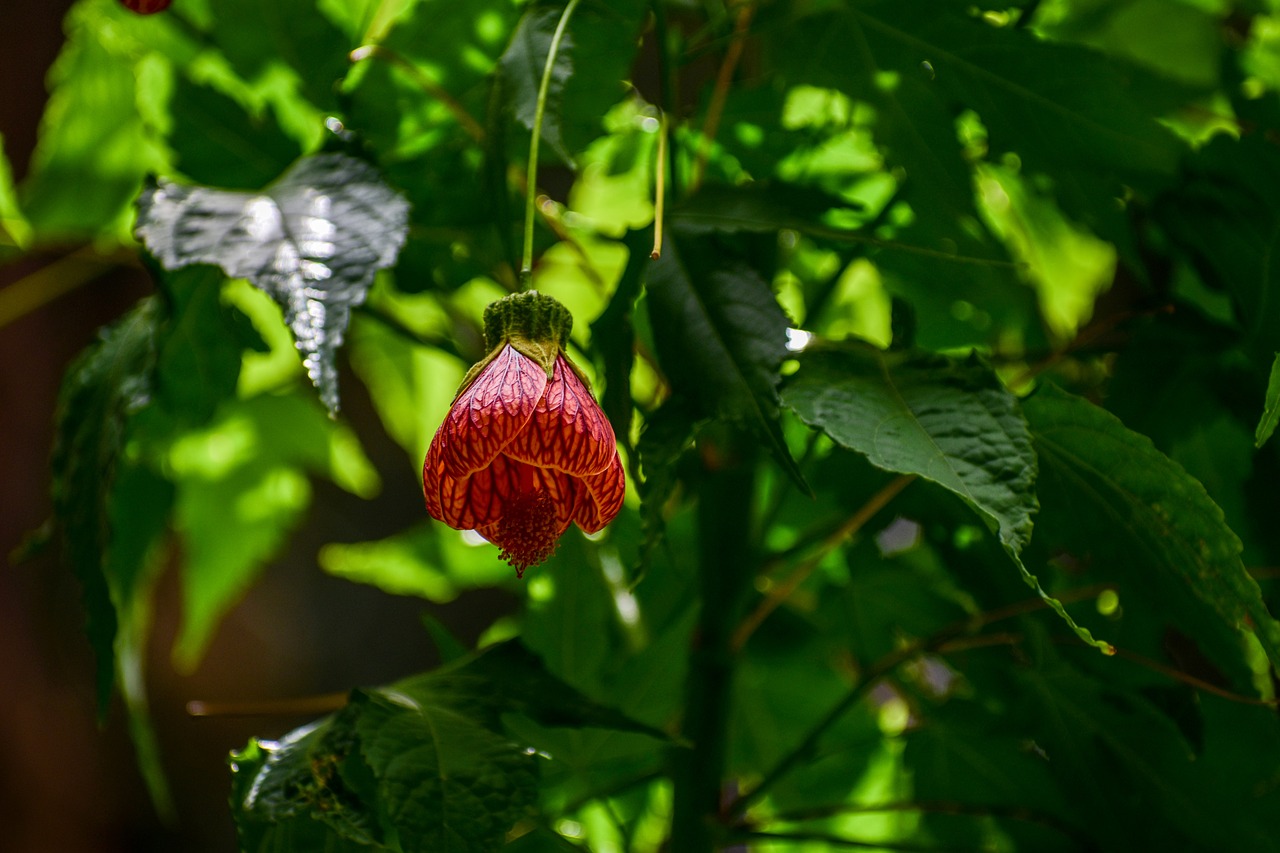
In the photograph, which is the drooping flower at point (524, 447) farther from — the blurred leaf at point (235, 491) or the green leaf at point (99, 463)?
the blurred leaf at point (235, 491)

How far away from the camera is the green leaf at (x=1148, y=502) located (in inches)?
10.3

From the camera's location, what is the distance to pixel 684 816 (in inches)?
14.9

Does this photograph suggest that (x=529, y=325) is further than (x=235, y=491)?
No

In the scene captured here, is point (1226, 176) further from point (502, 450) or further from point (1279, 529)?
point (502, 450)

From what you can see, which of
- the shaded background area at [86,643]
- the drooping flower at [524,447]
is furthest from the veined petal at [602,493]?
the shaded background area at [86,643]

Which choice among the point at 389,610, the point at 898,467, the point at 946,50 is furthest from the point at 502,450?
the point at 389,610

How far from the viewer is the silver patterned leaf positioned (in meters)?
0.26

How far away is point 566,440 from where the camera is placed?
0.87ft

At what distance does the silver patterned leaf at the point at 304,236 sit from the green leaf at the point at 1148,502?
0.19 metres

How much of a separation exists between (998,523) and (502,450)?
0.40ft

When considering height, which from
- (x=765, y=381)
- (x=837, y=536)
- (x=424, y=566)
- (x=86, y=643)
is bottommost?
(x=86, y=643)

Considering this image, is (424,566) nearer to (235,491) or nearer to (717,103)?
(235,491)

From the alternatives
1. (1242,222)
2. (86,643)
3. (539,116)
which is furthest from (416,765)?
(86,643)

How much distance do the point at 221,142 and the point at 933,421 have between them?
288mm
